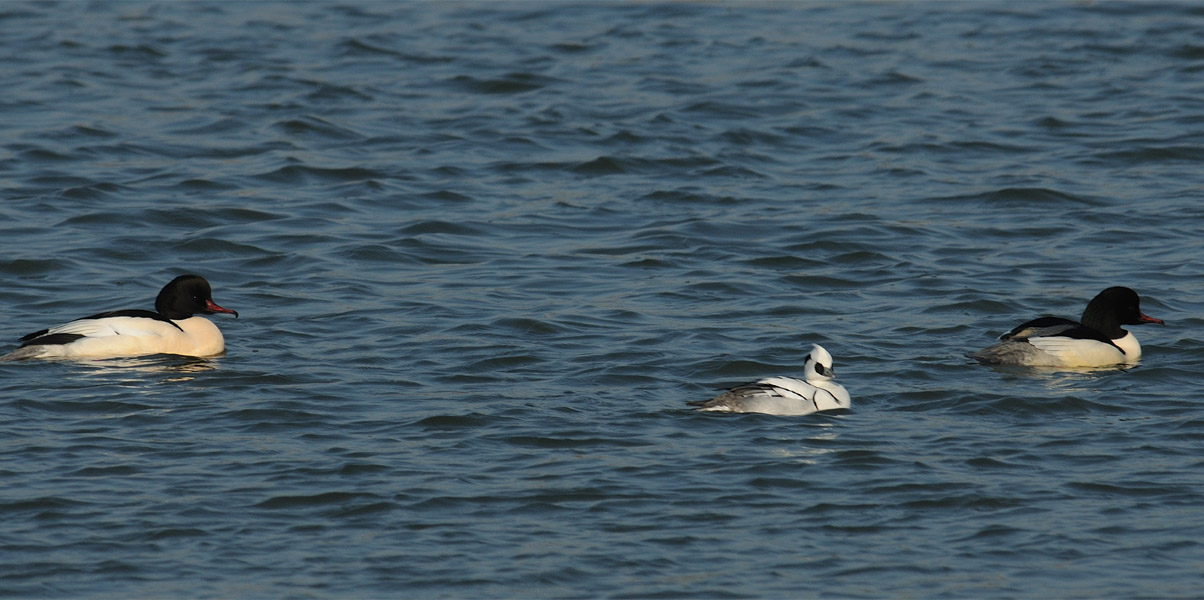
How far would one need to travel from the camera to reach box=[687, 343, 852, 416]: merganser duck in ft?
35.4

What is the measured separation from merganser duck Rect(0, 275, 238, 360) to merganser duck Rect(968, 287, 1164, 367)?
19.4ft

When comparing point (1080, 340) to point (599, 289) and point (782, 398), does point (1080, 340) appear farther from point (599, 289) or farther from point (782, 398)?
point (599, 289)

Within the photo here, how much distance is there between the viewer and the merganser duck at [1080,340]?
1240 cm

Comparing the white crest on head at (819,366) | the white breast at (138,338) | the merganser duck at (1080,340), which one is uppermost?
the white crest on head at (819,366)

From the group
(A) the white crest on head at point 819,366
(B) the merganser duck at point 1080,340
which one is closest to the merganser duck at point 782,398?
(A) the white crest on head at point 819,366

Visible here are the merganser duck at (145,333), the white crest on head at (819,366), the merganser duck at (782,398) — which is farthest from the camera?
the merganser duck at (145,333)

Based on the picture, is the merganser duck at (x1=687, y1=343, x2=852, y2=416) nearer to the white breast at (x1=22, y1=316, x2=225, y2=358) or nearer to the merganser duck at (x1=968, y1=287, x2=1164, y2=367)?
the merganser duck at (x1=968, y1=287, x2=1164, y2=367)

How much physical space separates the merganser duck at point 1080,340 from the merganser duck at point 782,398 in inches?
77.3

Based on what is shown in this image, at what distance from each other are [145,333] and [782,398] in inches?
202

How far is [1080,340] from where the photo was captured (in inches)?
498

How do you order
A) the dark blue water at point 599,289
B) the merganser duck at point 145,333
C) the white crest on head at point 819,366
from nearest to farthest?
the dark blue water at point 599,289
the white crest on head at point 819,366
the merganser duck at point 145,333

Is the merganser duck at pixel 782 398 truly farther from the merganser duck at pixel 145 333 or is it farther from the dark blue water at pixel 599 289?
the merganser duck at pixel 145 333

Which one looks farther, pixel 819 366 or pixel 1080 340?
pixel 1080 340

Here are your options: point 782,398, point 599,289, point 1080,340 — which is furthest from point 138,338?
point 1080,340
